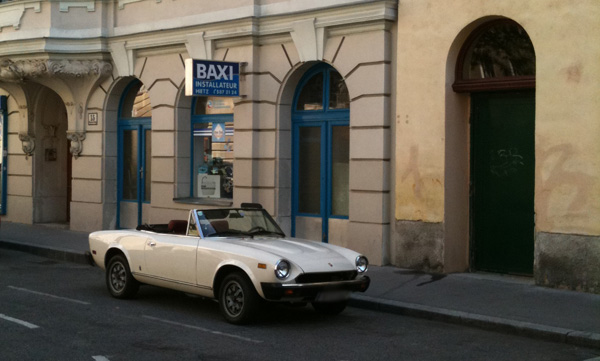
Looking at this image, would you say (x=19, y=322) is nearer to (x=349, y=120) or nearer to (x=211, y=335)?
(x=211, y=335)

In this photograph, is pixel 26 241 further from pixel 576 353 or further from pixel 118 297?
pixel 576 353

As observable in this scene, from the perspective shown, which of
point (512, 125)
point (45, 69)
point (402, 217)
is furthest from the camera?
point (45, 69)

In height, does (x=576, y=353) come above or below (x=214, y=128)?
below

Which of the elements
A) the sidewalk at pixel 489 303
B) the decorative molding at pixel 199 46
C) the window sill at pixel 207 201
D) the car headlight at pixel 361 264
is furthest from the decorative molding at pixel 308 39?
the car headlight at pixel 361 264

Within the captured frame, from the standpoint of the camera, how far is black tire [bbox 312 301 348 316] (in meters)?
10.2

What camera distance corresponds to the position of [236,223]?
35.2 feet

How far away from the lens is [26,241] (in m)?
18.2

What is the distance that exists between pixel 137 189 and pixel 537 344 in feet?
40.6

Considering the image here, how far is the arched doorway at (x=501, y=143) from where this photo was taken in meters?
12.7

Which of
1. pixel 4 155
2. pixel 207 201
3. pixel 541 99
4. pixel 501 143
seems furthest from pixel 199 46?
pixel 4 155

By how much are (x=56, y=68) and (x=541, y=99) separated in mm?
11625

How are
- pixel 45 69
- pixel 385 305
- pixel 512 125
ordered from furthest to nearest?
pixel 45 69 < pixel 512 125 < pixel 385 305

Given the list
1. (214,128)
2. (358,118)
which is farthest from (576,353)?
(214,128)

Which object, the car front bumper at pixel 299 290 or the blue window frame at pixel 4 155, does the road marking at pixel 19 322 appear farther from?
the blue window frame at pixel 4 155
